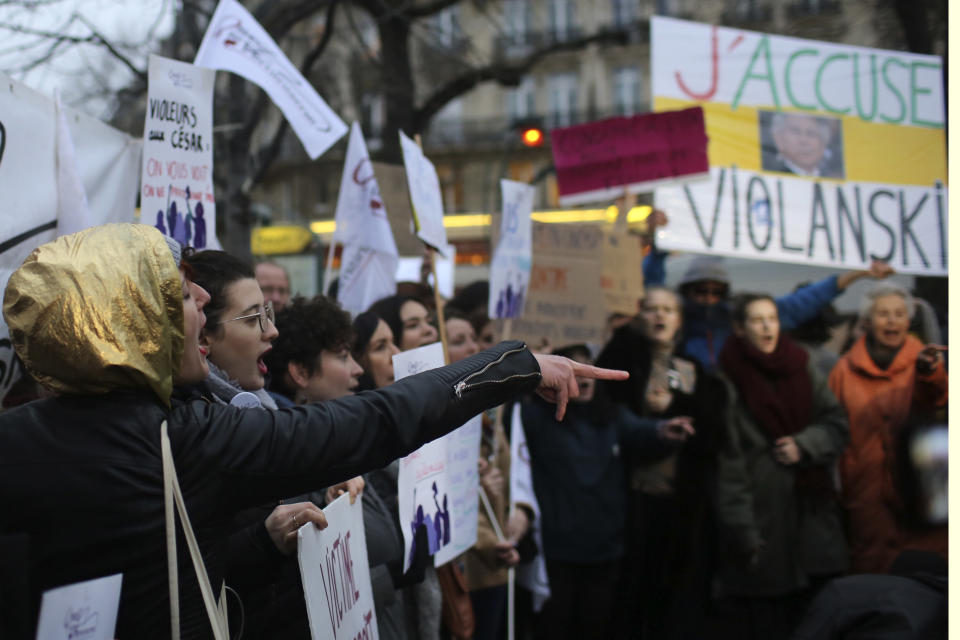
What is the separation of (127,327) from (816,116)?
15.9 feet

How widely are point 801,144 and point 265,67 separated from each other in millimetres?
3168

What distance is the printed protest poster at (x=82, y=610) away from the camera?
4.46 ft

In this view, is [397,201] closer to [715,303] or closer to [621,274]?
[621,274]

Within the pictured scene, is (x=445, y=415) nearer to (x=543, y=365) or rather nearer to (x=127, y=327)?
(x=543, y=365)

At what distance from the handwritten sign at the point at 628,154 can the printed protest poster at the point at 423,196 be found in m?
1.39

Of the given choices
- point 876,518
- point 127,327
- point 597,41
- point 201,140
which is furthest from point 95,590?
point 597,41

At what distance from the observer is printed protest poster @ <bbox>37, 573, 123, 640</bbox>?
1359 millimetres

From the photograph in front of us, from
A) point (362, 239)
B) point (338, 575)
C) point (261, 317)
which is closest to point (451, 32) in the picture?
point (362, 239)

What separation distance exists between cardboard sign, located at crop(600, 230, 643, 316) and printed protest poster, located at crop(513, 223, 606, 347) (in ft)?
0.68

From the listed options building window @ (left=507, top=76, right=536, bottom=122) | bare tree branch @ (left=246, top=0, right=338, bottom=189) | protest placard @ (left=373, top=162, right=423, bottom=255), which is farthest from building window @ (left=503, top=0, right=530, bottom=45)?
protest placard @ (left=373, top=162, right=423, bottom=255)

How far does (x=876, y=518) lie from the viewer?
175 inches

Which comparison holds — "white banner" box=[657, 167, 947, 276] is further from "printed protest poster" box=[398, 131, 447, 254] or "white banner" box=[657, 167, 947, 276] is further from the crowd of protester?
"printed protest poster" box=[398, 131, 447, 254]

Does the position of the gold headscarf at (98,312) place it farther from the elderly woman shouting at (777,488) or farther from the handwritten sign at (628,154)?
the handwritten sign at (628,154)

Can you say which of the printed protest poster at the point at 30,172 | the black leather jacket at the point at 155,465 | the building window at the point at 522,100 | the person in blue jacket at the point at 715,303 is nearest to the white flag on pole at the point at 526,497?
the person in blue jacket at the point at 715,303
